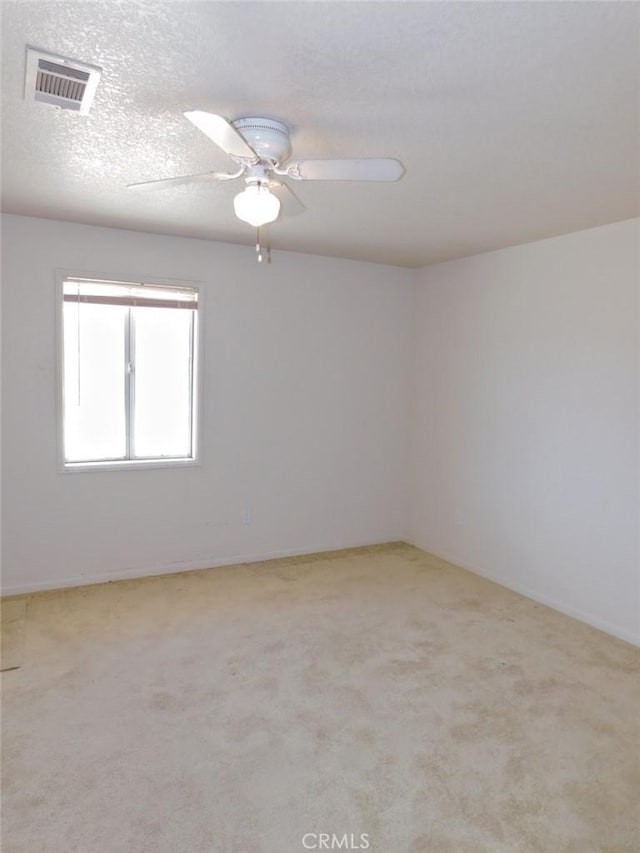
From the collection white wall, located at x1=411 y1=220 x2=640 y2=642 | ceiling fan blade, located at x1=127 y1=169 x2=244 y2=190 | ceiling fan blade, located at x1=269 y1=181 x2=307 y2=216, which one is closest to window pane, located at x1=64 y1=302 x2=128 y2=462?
ceiling fan blade, located at x1=269 y1=181 x2=307 y2=216

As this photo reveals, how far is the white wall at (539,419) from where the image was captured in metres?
3.30

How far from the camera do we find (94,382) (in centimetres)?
388

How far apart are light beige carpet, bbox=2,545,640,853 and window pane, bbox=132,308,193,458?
110 centimetres

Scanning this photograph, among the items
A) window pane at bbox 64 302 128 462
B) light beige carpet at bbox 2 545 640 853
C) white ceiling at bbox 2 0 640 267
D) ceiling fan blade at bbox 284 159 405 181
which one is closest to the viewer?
white ceiling at bbox 2 0 640 267

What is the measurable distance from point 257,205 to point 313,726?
212cm

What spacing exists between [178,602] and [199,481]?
0.93 metres

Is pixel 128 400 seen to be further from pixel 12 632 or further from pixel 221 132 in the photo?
pixel 221 132

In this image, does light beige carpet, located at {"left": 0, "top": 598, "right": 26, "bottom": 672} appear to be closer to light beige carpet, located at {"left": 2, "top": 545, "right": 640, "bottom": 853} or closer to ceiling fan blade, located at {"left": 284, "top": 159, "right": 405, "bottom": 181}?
light beige carpet, located at {"left": 2, "top": 545, "right": 640, "bottom": 853}

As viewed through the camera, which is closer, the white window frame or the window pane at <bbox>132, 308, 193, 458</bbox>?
the white window frame

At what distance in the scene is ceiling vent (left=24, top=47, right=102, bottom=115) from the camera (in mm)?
1651

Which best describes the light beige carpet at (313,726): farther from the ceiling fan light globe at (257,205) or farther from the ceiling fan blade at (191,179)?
the ceiling fan blade at (191,179)

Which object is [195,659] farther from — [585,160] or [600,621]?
[585,160]

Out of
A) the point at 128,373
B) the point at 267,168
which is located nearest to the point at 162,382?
the point at 128,373

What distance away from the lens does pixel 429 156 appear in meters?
2.31
